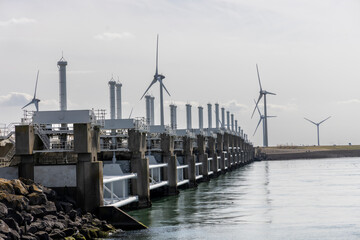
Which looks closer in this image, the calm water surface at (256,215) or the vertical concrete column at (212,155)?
the calm water surface at (256,215)

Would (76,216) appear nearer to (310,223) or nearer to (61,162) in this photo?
(61,162)

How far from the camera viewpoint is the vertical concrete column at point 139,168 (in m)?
54.7

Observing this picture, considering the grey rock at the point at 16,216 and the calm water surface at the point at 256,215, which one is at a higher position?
the grey rock at the point at 16,216

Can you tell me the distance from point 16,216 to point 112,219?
8.22 metres

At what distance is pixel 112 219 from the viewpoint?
40.8m

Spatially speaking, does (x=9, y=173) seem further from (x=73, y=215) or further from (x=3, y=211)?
(x=3, y=211)

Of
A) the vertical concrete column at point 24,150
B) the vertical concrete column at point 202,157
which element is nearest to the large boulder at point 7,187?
the vertical concrete column at point 24,150

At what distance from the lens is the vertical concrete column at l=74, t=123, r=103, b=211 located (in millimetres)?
41281

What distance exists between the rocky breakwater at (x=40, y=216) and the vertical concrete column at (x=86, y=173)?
95 cm

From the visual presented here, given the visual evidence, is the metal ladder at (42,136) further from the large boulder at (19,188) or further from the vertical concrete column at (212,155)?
the vertical concrete column at (212,155)

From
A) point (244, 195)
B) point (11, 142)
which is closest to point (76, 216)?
point (11, 142)

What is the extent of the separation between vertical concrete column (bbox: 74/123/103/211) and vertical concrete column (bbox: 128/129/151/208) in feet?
41.1

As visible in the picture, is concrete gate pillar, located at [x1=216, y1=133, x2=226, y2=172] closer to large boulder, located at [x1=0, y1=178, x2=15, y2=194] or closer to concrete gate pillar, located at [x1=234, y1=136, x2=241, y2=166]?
concrete gate pillar, located at [x1=234, y1=136, x2=241, y2=166]

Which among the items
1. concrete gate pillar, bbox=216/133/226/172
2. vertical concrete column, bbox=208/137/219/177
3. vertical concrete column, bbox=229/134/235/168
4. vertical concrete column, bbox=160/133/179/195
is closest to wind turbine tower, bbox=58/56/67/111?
vertical concrete column, bbox=160/133/179/195
